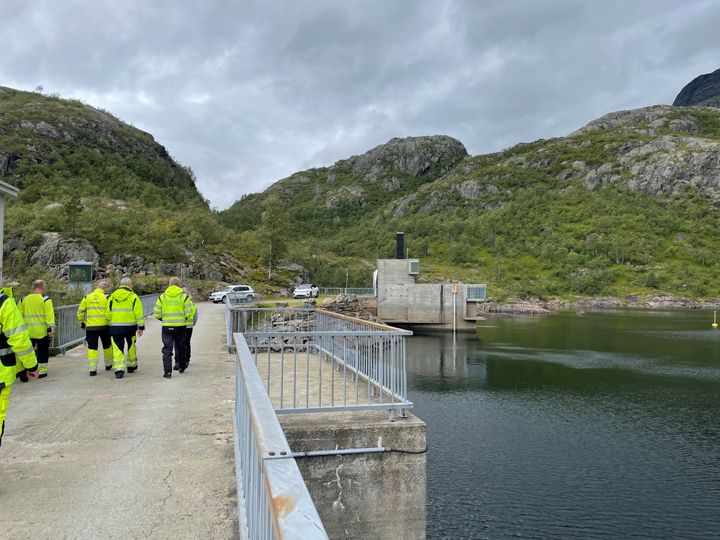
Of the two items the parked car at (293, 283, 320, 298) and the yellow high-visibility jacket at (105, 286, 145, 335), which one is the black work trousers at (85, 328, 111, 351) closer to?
the yellow high-visibility jacket at (105, 286, 145, 335)

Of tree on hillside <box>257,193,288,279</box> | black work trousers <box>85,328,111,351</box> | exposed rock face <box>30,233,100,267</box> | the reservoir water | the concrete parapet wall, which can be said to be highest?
tree on hillside <box>257,193,288,279</box>

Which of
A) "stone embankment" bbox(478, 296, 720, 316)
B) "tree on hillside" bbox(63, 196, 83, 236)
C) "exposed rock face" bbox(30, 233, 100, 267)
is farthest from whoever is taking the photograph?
"stone embankment" bbox(478, 296, 720, 316)

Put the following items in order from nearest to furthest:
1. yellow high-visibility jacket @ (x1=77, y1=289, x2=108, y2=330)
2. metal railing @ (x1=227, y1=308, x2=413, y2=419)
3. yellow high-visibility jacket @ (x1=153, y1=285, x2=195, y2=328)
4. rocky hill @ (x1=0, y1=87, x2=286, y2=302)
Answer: metal railing @ (x1=227, y1=308, x2=413, y2=419) → yellow high-visibility jacket @ (x1=77, y1=289, x2=108, y2=330) → yellow high-visibility jacket @ (x1=153, y1=285, x2=195, y2=328) → rocky hill @ (x1=0, y1=87, x2=286, y2=302)

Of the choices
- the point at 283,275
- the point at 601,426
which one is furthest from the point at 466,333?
Result: the point at 601,426

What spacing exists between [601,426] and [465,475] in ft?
24.8

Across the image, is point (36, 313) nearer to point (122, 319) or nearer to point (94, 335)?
point (94, 335)

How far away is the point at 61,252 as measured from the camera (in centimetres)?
4316

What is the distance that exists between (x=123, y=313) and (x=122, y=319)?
110mm

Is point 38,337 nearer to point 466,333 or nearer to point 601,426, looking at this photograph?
point 601,426

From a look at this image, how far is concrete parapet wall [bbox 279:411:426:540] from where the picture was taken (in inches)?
253

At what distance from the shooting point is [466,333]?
52.3m

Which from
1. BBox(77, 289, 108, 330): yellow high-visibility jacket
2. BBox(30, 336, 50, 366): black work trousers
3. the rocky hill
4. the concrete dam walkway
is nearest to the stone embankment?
the rocky hill

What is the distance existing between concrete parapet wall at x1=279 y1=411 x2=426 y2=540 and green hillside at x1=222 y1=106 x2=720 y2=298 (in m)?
64.0

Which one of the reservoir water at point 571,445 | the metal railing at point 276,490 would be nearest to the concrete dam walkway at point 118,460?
the metal railing at point 276,490
